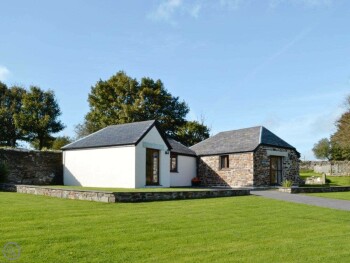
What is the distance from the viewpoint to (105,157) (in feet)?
73.2

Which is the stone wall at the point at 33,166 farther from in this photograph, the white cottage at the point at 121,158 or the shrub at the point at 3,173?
the shrub at the point at 3,173

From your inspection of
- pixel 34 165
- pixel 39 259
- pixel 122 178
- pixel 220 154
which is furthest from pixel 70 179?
pixel 39 259

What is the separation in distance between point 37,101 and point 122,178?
28.4 meters

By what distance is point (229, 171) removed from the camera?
2747cm

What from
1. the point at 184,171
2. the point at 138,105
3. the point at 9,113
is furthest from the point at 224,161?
the point at 9,113

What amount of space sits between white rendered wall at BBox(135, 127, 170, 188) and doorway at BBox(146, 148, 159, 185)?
257mm

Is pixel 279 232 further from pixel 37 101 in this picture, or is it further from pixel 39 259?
pixel 37 101

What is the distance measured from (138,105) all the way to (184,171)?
17.2 metres

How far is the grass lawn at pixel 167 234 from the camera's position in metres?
6.68

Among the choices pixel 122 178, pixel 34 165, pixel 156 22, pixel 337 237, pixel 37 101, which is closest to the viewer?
pixel 337 237

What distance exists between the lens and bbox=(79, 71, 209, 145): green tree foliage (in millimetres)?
43125

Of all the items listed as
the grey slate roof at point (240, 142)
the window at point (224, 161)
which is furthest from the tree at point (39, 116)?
the window at point (224, 161)

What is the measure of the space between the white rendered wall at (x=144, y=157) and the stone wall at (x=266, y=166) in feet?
22.2

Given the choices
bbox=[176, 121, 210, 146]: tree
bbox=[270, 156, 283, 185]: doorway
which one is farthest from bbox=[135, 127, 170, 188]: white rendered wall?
bbox=[176, 121, 210, 146]: tree
